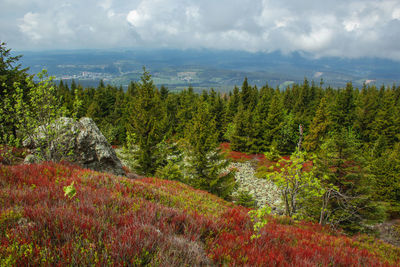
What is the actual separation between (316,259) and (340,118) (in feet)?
182

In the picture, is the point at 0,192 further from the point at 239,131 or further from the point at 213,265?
the point at 239,131

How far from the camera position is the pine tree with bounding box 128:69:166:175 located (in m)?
18.8

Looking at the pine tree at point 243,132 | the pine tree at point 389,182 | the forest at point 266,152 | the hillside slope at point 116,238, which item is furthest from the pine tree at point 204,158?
the pine tree at point 243,132

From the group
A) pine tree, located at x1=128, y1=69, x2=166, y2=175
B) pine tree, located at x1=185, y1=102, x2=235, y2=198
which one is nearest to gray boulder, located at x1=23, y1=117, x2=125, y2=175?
pine tree, located at x1=128, y1=69, x2=166, y2=175

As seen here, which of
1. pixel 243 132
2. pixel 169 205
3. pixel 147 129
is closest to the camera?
pixel 169 205

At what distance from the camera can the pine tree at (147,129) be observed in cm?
1881

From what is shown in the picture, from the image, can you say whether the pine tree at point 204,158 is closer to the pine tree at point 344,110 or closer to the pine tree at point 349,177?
the pine tree at point 349,177

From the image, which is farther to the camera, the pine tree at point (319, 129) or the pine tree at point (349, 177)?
the pine tree at point (319, 129)

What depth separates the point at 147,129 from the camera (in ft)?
64.2

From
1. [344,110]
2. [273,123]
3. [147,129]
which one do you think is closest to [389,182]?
[273,123]

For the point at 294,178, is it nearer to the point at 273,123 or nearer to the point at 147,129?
the point at 147,129

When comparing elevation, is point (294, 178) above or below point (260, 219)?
below

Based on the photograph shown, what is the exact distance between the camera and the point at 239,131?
150 ft

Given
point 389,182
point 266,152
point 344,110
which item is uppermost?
point 344,110
